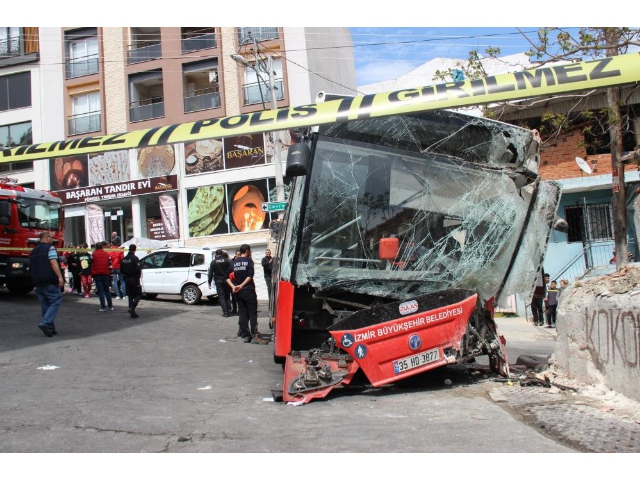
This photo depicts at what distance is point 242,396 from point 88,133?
2492cm

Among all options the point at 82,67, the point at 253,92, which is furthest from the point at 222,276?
the point at 82,67

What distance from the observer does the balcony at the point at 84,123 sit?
2692cm

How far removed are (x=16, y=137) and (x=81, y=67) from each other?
5.11 metres

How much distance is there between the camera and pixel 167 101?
2608 centimetres

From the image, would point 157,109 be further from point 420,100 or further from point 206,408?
point 206,408

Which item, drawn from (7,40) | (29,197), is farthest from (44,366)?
(7,40)

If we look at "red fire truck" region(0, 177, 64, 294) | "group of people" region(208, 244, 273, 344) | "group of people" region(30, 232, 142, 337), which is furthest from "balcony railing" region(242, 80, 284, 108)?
"group of people" region(208, 244, 273, 344)

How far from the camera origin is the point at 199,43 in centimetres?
2597

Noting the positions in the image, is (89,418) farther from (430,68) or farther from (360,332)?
(430,68)

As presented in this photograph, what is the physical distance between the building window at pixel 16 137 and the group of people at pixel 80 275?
13.3m

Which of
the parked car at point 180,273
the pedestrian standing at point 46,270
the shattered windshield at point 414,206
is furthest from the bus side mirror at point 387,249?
the parked car at point 180,273

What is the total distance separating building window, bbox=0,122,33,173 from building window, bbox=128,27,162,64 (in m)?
6.77

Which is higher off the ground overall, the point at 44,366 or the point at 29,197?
the point at 29,197
